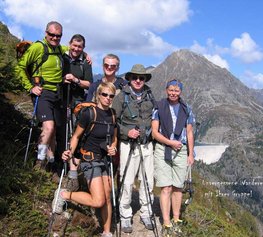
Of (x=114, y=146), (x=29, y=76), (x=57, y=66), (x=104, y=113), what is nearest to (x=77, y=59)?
(x=57, y=66)

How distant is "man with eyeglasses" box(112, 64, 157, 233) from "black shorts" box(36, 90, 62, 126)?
148cm

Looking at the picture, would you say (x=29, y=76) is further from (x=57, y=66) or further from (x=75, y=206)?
(x=75, y=206)

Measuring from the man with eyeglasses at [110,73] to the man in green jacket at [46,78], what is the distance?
2.75 ft

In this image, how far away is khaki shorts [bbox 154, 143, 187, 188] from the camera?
25.9 ft

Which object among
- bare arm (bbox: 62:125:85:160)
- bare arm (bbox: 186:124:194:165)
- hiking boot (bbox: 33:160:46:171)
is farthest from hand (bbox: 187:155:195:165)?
hiking boot (bbox: 33:160:46:171)

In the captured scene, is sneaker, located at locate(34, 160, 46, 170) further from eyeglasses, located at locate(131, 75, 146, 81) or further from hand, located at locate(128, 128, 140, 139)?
eyeglasses, located at locate(131, 75, 146, 81)

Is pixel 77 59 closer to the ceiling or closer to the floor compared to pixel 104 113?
closer to the ceiling

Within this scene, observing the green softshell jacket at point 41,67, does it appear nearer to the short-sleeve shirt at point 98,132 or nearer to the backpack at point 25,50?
the backpack at point 25,50

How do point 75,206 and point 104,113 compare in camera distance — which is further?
point 75,206

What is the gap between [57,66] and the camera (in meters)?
7.94

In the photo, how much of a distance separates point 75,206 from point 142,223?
180 centimetres

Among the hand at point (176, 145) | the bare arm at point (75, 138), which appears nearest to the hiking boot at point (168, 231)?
the hand at point (176, 145)

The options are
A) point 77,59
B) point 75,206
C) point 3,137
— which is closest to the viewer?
point 75,206

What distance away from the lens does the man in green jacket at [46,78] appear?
25.1 feet
